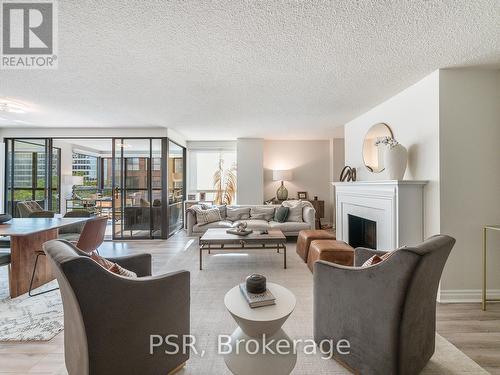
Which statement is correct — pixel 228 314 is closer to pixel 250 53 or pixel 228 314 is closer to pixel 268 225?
pixel 250 53

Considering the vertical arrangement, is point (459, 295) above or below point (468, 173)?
below

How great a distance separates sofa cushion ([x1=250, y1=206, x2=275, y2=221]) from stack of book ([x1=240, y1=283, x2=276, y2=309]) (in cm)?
385

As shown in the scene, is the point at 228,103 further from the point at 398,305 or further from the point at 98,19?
the point at 398,305

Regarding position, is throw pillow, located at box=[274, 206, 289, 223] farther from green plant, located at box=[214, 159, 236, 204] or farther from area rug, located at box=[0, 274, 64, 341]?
area rug, located at box=[0, 274, 64, 341]

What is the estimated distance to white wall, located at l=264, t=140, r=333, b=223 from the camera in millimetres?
6852

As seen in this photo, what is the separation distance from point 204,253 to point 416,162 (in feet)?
→ 11.4

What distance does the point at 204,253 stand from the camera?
423 cm

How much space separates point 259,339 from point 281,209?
3.84 meters

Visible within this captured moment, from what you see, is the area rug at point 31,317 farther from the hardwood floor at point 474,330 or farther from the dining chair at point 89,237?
the hardwood floor at point 474,330

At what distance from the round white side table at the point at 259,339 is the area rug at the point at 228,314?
8.3 inches

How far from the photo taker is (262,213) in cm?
551

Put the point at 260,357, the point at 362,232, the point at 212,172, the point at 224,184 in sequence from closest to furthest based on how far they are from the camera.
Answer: the point at 260,357
the point at 362,232
the point at 224,184
the point at 212,172

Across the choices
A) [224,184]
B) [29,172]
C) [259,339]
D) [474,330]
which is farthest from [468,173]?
[29,172]

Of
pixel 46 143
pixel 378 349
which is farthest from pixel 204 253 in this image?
pixel 46 143
